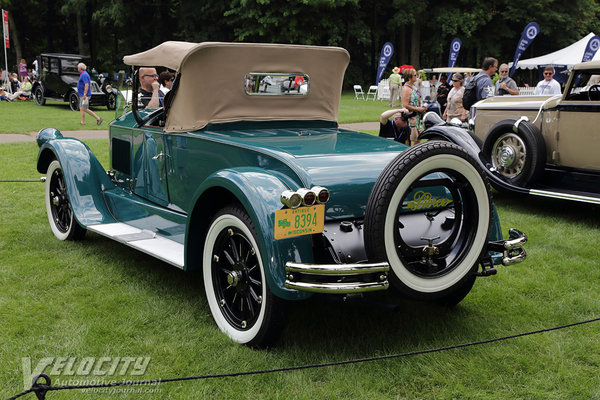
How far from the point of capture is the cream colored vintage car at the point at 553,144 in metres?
6.54

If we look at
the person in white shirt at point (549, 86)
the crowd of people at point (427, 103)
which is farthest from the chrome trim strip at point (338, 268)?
the person in white shirt at point (549, 86)

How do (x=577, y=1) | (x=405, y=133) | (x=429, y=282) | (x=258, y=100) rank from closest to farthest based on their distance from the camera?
(x=429, y=282) < (x=258, y=100) < (x=405, y=133) < (x=577, y=1)

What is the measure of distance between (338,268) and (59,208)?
12.3 feet

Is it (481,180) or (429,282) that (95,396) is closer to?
(429,282)

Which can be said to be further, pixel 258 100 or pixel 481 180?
pixel 258 100

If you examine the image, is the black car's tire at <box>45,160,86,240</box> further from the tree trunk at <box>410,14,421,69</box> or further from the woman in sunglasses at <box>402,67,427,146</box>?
the tree trunk at <box>410,14,421,69</box>

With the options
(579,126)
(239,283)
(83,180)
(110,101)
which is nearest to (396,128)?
(579,126)

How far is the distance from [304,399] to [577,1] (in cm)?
3979

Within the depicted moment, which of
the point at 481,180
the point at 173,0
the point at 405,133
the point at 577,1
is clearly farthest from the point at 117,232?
the point at 577,1

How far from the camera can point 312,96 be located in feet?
15.5

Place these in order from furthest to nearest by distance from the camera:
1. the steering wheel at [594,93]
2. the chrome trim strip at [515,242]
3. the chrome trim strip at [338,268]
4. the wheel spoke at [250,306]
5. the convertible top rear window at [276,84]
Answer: the steering wheel at [594,93], the convertible top rear window at [276,84], the chrome trim strip at [515,242], the wheel spoke at [250,306], the chrome trim strip at [338,268]

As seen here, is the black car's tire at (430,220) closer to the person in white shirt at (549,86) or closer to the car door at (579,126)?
the car door at (579,126)

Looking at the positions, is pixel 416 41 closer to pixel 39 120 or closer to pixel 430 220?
pixel 39 120

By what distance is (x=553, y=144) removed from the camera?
691 cm
